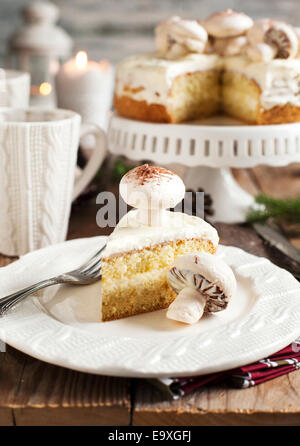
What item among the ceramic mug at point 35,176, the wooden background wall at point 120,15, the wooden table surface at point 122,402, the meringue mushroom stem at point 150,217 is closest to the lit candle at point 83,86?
the ceramic mug at point 35,176

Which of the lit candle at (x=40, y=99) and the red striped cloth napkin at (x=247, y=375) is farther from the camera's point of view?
the lit candle at (x=40, y=99)

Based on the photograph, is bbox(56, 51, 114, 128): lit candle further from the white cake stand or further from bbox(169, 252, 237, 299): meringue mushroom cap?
bbox(169, 252, 237, 299): meringue mushroom cap

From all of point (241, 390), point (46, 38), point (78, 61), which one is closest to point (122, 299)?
point (241, 390)

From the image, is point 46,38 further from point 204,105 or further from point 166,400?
point 166,400

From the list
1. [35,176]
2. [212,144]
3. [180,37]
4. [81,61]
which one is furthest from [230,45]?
[35,176]

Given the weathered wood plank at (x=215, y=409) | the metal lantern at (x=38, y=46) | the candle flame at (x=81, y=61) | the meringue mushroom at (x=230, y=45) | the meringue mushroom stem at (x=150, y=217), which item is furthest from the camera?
the metal lantern at (x=38, y=46)

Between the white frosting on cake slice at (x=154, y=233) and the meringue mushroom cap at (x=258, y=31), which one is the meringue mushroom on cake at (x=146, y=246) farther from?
the meringue mushroom cap at (x=258, y=31)

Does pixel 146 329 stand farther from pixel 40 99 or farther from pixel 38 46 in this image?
pixel 38 46
